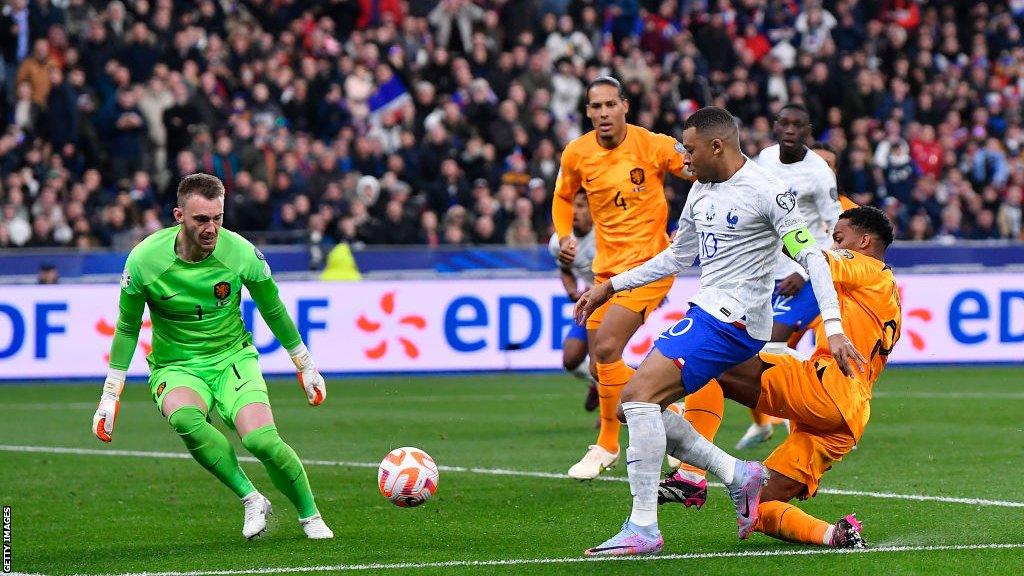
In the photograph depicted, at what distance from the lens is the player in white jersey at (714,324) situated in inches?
304

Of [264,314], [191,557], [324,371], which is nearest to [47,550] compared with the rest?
[191,557]

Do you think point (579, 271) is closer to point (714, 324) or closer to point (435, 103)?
point (714, 324)

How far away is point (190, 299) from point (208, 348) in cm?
30

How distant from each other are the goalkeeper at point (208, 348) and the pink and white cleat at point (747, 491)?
2.14 metres

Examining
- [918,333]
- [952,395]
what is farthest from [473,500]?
[918,333]

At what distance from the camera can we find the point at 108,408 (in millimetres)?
8359

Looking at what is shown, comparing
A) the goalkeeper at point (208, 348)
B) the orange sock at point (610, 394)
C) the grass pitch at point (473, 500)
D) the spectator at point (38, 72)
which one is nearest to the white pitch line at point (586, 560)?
the grass pitch at point (473, 500)

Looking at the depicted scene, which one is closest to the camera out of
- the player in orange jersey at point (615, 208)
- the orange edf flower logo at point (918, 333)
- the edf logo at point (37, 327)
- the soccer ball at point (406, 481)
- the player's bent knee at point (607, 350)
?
the soccer ball at point (406, 481)

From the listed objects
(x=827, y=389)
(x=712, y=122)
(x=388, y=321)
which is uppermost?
(x=712, y=122)

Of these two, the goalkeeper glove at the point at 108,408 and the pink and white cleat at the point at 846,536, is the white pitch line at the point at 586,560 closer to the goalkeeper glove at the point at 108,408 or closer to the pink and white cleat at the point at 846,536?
the pink and white cleat at the point at 846,536

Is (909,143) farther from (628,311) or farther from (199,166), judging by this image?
(628,311)

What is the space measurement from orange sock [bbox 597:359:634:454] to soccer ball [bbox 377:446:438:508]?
2.38 metres

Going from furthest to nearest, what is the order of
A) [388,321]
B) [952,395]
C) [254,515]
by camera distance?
[388,321]
[952,395]
[254,515]

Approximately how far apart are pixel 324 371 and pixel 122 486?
340 inches
